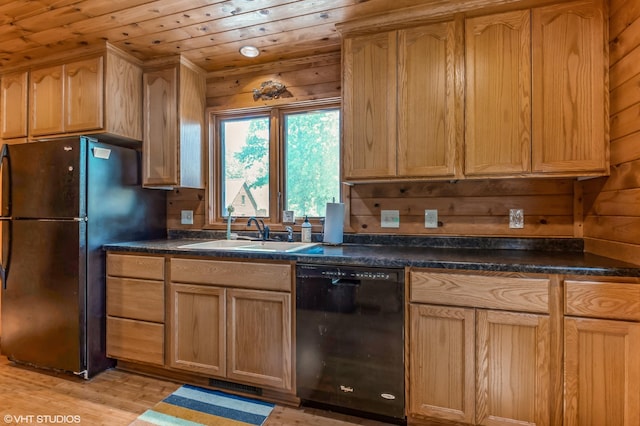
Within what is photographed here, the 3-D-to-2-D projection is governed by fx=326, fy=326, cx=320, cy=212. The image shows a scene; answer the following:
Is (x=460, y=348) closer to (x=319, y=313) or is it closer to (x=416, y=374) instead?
(x=416, y=374)

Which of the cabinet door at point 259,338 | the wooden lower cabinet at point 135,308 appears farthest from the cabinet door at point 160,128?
the cabinet door at point 259,338

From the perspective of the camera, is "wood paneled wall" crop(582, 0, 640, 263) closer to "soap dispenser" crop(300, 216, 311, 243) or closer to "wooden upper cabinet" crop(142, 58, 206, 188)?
"soap dispenser" crop(300, 216, 311, 243)

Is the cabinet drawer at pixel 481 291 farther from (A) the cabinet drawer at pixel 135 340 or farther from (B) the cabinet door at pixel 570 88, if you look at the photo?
(A) the cabinet drawer at pixel 135 340

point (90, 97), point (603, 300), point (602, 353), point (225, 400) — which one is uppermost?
point (90, 97)

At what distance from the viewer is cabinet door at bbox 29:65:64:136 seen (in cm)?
248

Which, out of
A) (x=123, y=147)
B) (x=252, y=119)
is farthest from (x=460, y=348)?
(x=123, y=147)

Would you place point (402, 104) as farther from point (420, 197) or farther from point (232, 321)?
point (232, 321)

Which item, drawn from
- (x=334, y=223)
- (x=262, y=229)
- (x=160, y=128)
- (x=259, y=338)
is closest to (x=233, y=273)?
(x=259, y=338)

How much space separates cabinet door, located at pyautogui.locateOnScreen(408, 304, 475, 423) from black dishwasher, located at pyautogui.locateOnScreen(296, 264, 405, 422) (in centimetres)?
7

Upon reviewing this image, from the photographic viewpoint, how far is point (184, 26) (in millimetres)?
2125

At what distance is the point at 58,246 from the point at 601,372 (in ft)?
10.2

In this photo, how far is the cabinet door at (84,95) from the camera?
2354 millimetres

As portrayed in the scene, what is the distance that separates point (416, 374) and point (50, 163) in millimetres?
2651

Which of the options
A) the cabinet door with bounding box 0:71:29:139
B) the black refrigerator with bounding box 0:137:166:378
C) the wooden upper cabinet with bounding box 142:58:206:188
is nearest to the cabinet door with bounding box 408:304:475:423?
the wooden upper cabinet with bounding box 142:58:206:188
